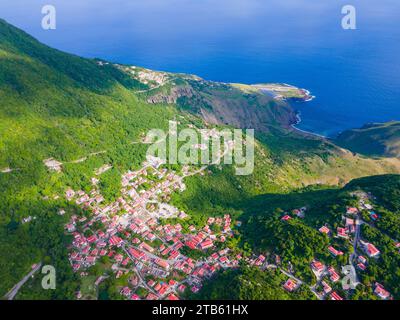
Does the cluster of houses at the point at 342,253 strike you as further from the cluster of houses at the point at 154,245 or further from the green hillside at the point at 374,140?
the green hillside at the point at 374,140

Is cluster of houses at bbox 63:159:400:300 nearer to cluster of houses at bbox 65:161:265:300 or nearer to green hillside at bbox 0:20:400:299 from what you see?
cluster of houses at bbox 65:161:265:300

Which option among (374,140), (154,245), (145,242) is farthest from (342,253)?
(374,140)

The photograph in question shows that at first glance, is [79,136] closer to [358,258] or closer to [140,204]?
[140,204]

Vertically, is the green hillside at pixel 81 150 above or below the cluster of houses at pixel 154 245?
above

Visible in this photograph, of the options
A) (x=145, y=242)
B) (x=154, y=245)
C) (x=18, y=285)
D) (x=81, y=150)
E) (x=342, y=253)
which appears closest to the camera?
(x=18, y=285)

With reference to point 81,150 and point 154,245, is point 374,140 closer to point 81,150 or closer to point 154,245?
point 154,245

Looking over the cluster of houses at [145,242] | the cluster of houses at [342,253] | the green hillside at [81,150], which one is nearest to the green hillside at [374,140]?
the green hillside at [81,150]
